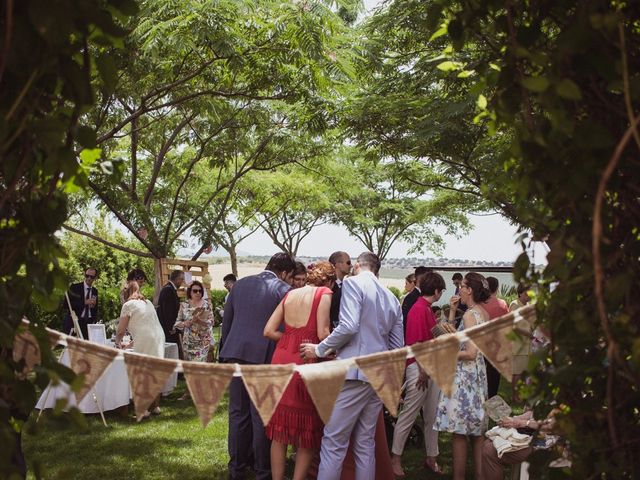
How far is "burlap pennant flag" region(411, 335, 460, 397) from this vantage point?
3.60 m

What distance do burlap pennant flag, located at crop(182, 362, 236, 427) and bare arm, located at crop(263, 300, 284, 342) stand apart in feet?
7.12

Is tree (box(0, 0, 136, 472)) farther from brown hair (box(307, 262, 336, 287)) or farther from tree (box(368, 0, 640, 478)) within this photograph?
brown hair (box(307, 262, 336, 287))

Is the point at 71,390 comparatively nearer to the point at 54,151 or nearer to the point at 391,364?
the point at 54,151

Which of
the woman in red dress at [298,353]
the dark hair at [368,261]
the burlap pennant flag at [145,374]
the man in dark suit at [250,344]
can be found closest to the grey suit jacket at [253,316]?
the man in dark suit at [250,344]

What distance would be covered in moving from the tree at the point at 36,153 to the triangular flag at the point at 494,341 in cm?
225

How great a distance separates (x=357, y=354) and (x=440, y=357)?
1811mm

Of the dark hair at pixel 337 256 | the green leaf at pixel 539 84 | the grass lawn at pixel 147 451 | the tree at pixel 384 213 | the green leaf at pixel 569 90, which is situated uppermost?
the tree at pixel 384 213

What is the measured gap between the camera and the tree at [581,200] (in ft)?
5.84

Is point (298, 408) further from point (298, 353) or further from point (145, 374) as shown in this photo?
point (145, 374)

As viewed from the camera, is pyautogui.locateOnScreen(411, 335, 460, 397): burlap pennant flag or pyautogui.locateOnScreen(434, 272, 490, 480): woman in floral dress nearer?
pyautogui.locateOnScreen(411, 335, 460, 397): burlap pennant flag

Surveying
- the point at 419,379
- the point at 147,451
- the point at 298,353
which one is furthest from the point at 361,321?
the point at 147,451

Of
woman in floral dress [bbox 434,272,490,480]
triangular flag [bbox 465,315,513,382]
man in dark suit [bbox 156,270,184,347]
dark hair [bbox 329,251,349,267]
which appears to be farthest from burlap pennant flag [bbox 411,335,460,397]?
man in dark suit [bbox 156,270,184,347]

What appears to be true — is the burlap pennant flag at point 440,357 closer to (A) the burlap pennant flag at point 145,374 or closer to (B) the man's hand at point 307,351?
(A) the burlap pennant flag at point 145,374

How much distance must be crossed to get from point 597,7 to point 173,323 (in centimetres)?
1059
